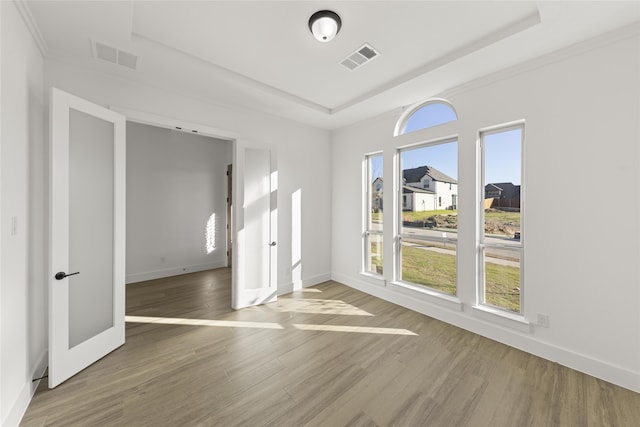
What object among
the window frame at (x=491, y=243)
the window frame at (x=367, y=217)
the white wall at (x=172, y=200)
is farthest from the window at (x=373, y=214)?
the white wall at (x=172, y=200)

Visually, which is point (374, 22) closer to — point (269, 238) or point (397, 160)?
point (397, 160)

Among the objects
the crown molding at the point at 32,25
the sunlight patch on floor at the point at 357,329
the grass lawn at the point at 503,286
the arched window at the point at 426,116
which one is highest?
the crown molding at the point at 32,25

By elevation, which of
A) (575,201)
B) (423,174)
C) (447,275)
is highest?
(423,174)

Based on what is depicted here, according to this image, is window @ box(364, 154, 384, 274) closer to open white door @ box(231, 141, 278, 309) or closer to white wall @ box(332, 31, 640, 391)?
white wall @ box(332, 31, 640, 391)

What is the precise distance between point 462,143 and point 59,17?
3.96m

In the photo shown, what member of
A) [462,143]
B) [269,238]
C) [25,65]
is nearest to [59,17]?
[25,65]

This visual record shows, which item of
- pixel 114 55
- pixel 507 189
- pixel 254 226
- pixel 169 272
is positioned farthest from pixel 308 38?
pixel 169 272

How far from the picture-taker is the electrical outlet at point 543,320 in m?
2.45

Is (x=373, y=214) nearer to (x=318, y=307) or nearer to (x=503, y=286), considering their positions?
(x=318, y=307)

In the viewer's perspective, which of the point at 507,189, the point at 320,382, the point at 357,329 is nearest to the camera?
the point at 320,382

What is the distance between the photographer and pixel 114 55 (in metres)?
2.40

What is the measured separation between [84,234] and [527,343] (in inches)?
173

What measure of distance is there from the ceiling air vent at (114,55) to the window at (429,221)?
3.47 meters

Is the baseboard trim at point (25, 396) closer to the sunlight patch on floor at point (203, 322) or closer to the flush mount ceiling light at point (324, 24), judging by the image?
the sunlight patch on floor at point (203, 322)
